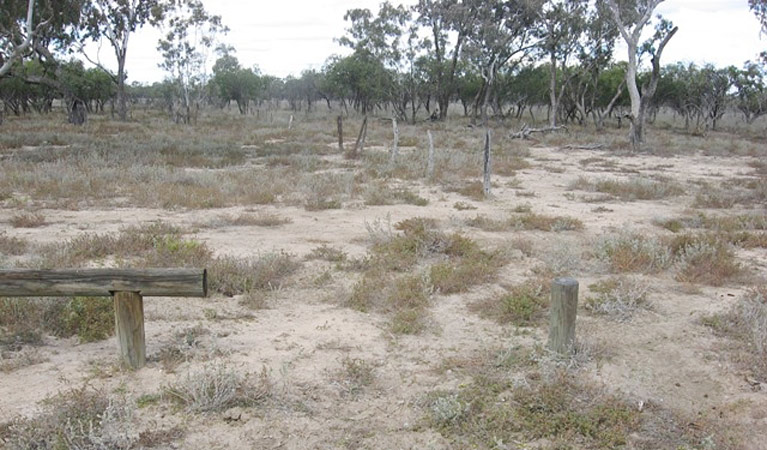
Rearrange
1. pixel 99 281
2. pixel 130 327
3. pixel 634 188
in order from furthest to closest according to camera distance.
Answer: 1. pixel 634 188
2. pixel 130 327
3. pixel 99 281

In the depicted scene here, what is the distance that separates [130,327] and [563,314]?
3581mm

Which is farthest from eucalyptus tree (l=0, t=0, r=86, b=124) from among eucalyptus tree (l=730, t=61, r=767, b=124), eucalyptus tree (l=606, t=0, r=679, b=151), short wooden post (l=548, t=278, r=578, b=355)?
eucalyptus tree (l=730, t=61, r=767, b=124)

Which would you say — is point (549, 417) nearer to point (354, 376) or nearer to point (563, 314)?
point (563, 314)

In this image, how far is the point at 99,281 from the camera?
14.5ft

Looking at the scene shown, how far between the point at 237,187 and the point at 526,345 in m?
9.28

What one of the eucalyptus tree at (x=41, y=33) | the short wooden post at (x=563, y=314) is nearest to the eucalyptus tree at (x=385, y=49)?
the eucalyptus tree at (x=41, y=33)

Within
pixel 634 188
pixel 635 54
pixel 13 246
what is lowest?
pixel 13 246

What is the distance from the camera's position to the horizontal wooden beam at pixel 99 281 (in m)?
4.43

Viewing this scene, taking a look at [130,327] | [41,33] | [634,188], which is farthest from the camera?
[41,33]

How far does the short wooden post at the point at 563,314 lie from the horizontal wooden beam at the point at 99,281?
289 cm

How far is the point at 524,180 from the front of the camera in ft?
51.9

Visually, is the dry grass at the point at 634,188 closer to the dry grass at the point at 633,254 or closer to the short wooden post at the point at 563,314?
the dry grass at the point at 633,254

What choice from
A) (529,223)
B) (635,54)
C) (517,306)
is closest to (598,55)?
(635,54)

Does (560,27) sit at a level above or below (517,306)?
above
